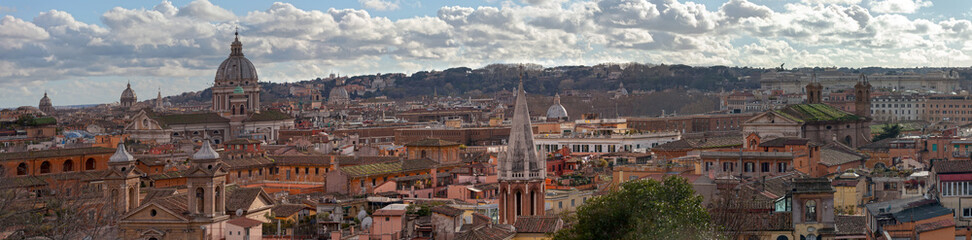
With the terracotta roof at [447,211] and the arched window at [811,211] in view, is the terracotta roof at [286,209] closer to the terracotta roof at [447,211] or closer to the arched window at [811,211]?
the terracotta roof at [447,211]

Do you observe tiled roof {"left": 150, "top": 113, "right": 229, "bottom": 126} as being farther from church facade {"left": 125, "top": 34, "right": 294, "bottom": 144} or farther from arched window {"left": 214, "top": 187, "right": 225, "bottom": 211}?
arched window {"left": 214, "top": 187, "right": 225, "bottom": 211}

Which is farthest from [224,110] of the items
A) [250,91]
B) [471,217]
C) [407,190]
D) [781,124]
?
[471,217]

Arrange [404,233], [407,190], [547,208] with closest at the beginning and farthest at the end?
[404,233], [547,208], [407,190]

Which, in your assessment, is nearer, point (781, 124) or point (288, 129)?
point (781, 124)

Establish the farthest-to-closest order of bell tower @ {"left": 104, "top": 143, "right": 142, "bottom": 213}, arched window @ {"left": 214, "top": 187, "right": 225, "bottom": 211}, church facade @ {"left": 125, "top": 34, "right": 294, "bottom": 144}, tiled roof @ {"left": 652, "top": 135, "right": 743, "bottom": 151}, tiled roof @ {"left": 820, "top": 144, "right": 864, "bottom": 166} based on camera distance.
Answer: church facade @ {"left": 125, "top": 34, "right": 294, "bottom": 144} → tiled roof @ {"left": 652, "top": 135, "right": 743, "bottom": 151} → tiled roof @ {"left": 820, "top": 144, "right": 864, "bottom": 166} → bell tower @ {"left": 104, "top": 143, "right": 142, "bottom": 213} → arched window @ {"left": 214, "top": 187, "right": 225, "bottom": 211}

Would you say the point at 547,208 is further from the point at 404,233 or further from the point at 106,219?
the point at 106,219

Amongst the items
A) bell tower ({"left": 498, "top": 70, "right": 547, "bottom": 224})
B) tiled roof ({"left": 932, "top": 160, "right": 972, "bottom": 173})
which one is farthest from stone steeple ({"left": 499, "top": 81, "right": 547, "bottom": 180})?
tiled roof ({"left": 932, "top": 160, "right": 972, "bottom": 173})
